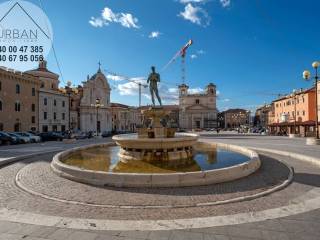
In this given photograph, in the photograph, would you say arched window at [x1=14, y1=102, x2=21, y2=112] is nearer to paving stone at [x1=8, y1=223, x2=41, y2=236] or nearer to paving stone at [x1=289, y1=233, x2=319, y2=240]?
paving stone at [x1=8, y1=223, x2=41, y2=236]

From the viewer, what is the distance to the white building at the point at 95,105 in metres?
72.6

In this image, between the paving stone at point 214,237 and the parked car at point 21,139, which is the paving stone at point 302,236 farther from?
the parked car at point 21,139

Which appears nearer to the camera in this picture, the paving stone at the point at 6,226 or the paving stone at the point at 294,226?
the paving stone at the point at 294,226

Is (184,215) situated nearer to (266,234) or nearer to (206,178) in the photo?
(266,234)

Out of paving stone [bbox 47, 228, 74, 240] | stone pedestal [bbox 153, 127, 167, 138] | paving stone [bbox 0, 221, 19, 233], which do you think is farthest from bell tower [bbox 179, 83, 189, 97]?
paving stone [bbox 47, 228, 74, 240]

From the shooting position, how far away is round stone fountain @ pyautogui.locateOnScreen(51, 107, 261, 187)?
8.29 m

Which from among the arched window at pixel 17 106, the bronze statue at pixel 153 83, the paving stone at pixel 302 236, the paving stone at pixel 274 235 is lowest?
the paving stone at pixel 274 235

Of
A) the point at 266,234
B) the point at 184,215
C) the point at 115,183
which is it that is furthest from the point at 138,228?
the point at 115,183

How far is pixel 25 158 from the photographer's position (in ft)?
51.6

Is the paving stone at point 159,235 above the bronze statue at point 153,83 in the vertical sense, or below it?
below

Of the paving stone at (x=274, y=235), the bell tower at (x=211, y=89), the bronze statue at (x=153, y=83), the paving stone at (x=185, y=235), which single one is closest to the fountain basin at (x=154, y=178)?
the paving stone at (x=185, y=235)

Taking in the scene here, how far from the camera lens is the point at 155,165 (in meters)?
12.0

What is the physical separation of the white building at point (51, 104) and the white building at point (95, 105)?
339 inches

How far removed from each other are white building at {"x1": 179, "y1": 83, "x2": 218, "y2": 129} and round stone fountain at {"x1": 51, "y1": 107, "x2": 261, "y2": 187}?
355 feet
